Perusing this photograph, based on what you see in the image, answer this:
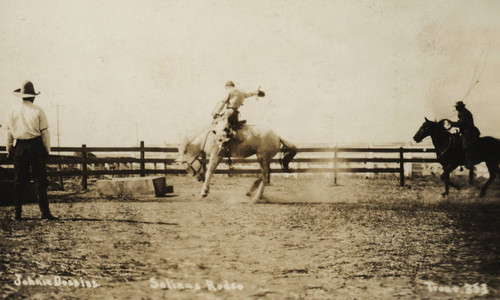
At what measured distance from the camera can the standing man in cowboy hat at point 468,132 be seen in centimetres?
399

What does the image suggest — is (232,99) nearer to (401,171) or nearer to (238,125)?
(238,125)

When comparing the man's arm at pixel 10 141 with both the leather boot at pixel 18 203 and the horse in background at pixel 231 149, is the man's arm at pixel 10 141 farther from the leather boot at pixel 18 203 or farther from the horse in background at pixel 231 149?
the horse in background at pixel 231 149

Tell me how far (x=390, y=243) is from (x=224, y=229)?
1505 millimetres

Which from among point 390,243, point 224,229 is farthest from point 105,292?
point 390,243

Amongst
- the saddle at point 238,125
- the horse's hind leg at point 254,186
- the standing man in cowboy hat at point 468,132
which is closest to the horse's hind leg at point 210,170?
the saddle at point 238,125

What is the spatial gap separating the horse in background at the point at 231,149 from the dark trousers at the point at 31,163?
1992 millimetres

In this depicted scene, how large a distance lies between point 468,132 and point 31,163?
194 inches

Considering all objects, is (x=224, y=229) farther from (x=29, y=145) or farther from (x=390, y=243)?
(x=29, y=145)

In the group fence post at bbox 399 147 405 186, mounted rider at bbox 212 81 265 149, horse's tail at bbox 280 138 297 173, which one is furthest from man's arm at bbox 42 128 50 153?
fence post at bbox 399 147 405 186

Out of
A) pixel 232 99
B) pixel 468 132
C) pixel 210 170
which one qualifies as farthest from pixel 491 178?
pixel 210 170

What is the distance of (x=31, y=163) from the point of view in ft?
13.2

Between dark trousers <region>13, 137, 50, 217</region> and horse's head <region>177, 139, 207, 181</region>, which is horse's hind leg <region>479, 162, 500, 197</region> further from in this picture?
dark trousers <region>13, 137, 50, 217</region>

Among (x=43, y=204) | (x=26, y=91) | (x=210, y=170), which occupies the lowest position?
(x=43, y=204)

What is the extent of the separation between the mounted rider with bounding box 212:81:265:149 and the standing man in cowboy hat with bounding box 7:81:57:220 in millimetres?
1981
